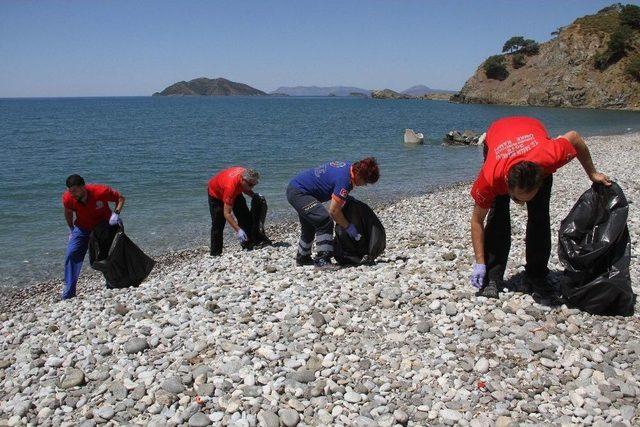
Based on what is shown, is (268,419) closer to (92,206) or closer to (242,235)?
(92,206)

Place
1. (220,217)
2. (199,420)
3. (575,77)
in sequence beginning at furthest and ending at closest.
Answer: (575,77), (220,217), (199,420)

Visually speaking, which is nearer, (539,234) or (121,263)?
(539,234)

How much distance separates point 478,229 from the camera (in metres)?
5.32

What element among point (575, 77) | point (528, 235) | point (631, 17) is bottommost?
point (528, 235)

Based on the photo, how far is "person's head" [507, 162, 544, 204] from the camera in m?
4.52

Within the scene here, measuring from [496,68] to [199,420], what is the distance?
372ft

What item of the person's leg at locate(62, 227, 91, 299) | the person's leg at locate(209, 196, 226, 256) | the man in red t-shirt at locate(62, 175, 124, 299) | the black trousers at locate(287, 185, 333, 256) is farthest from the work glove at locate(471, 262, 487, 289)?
the person's leg at locate(62, 227, 91, 299)

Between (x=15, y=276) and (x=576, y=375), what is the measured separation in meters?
10.5

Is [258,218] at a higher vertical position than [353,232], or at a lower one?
lower

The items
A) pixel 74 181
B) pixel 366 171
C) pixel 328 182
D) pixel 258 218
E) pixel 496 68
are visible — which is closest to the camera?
pixel 366 171

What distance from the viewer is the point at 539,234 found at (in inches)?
219

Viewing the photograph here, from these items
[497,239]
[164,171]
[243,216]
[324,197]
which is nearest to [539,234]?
[497,239]

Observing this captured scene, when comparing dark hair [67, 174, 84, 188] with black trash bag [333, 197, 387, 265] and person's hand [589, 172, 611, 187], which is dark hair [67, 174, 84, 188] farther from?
person's hand [589, 172, 611, 187]

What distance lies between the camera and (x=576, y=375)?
433 centimetres
